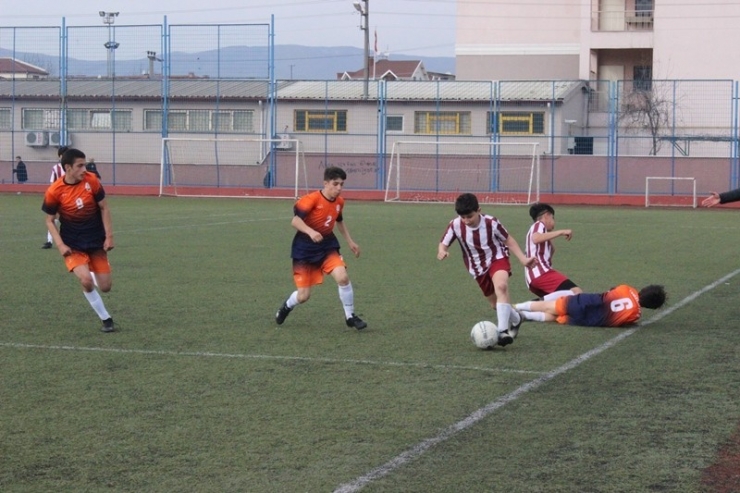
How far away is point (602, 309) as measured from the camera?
32.5ft

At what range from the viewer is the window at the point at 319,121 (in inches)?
1859

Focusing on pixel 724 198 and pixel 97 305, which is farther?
pixel 724 198

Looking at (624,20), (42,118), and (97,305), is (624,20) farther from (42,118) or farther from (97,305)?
(97,305)

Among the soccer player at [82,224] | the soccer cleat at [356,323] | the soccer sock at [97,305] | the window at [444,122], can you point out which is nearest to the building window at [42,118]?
the window at [444,122]

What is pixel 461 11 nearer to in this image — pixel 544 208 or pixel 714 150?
pixel 714 150

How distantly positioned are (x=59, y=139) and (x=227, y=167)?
705 centimetres

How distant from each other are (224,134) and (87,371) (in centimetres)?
3560

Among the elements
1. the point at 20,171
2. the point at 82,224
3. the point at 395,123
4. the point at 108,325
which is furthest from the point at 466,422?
the point at 395,123

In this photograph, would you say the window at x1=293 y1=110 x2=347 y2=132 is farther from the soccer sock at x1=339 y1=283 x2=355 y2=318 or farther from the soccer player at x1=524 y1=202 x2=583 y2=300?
the soccer sock at x1=339 y1=283 x2=355 y2=318

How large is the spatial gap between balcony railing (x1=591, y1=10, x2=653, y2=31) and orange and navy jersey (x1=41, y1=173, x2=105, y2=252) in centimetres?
4552

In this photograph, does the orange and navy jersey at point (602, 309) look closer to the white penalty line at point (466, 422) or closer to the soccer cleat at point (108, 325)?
the white penalty line at point (466, 422)

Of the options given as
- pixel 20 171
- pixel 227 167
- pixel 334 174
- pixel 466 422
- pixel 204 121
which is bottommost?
pixel 466 422

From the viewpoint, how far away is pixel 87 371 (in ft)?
25.9

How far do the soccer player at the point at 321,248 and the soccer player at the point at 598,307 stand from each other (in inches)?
63.0
